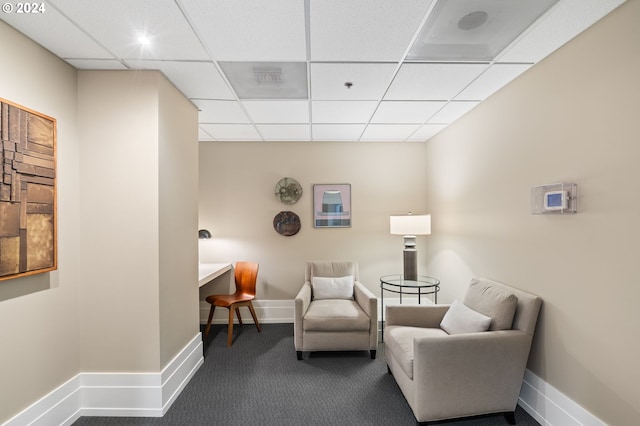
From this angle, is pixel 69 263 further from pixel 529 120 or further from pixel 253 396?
pixel 529 120

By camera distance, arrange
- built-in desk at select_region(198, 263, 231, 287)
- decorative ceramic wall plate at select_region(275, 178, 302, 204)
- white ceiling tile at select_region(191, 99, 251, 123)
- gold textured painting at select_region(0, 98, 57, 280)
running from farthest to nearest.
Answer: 1. decorative ceramic wall plate at select_region(275, 178, 302, 204)
2. built-in desk at select_region(198, 263, 231, 287)
3. white ceiling tile at select_region(191, 99, 251, 123)
4. gold textured painting at select_region(0, 98, 57, 280)

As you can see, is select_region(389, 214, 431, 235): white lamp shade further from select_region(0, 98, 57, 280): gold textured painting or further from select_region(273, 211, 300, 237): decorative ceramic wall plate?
select_region(0, 98, 57, 280): gold textured painting

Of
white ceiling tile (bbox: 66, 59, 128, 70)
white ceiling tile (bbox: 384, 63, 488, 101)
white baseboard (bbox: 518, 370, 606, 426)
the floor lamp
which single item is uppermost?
white ceiling tile (bbox: 66, 59, 128, 70)

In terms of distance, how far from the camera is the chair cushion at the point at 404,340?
2.14 m

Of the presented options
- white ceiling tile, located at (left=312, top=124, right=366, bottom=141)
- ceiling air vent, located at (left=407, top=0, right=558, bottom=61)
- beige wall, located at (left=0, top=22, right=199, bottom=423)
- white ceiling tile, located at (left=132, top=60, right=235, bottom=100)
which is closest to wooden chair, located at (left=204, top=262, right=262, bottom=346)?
beige wall, located at (left=0, top=22, right=199, bottom=423)

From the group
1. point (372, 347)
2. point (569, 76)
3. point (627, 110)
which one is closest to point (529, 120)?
point (569, 76)

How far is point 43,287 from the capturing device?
1887 millimetres

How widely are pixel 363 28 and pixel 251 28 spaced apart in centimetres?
65

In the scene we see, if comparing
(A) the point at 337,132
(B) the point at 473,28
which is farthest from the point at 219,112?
(B) the point at 473,28

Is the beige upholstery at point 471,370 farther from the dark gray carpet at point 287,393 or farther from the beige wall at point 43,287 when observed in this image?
the beige wall at point 43,287

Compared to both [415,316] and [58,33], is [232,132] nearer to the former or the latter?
[58,33]

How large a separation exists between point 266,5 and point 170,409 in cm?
280

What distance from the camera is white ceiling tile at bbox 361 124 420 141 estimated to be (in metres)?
3.50

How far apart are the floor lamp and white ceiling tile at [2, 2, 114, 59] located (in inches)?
123
